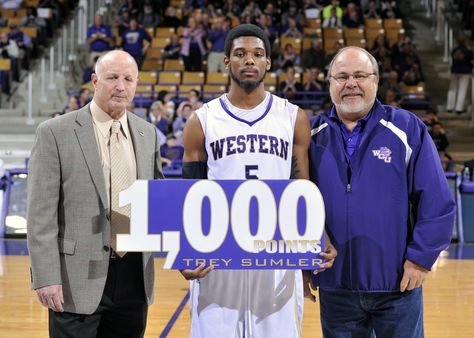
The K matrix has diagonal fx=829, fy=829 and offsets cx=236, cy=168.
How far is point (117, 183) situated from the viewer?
12.3 feet

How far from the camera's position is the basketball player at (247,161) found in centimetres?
377

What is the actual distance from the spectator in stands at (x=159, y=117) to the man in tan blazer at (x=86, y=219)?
8370 mm

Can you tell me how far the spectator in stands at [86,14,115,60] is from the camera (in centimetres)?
1495

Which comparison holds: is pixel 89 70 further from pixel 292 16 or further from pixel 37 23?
pixel 292 16

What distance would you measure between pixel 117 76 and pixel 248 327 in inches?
50.4

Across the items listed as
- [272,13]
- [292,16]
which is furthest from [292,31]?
[272,13]

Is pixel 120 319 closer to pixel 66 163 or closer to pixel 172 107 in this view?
pixel 66 163

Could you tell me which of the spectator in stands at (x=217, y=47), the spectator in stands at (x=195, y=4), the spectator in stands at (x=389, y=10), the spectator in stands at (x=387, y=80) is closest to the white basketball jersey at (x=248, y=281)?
the spectator in stands at (x=387, y=80)

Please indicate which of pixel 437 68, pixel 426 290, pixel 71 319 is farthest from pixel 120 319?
pixel 437 68

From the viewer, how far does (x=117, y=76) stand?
12.2ft

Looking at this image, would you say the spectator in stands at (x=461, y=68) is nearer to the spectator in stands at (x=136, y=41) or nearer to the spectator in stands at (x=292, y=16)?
the spectator in stands at (x=292, y=16)

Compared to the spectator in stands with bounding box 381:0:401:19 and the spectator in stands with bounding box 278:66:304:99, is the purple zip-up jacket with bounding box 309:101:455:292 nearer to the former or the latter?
the spectator in stands with bounding box 278:66:304:99

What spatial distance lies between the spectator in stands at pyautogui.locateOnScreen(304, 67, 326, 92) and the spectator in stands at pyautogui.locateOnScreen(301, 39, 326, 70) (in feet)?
1.61

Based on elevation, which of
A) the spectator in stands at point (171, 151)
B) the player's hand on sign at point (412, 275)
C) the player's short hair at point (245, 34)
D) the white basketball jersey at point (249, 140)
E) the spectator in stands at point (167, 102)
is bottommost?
the spectator in stands at point (171, 151)
